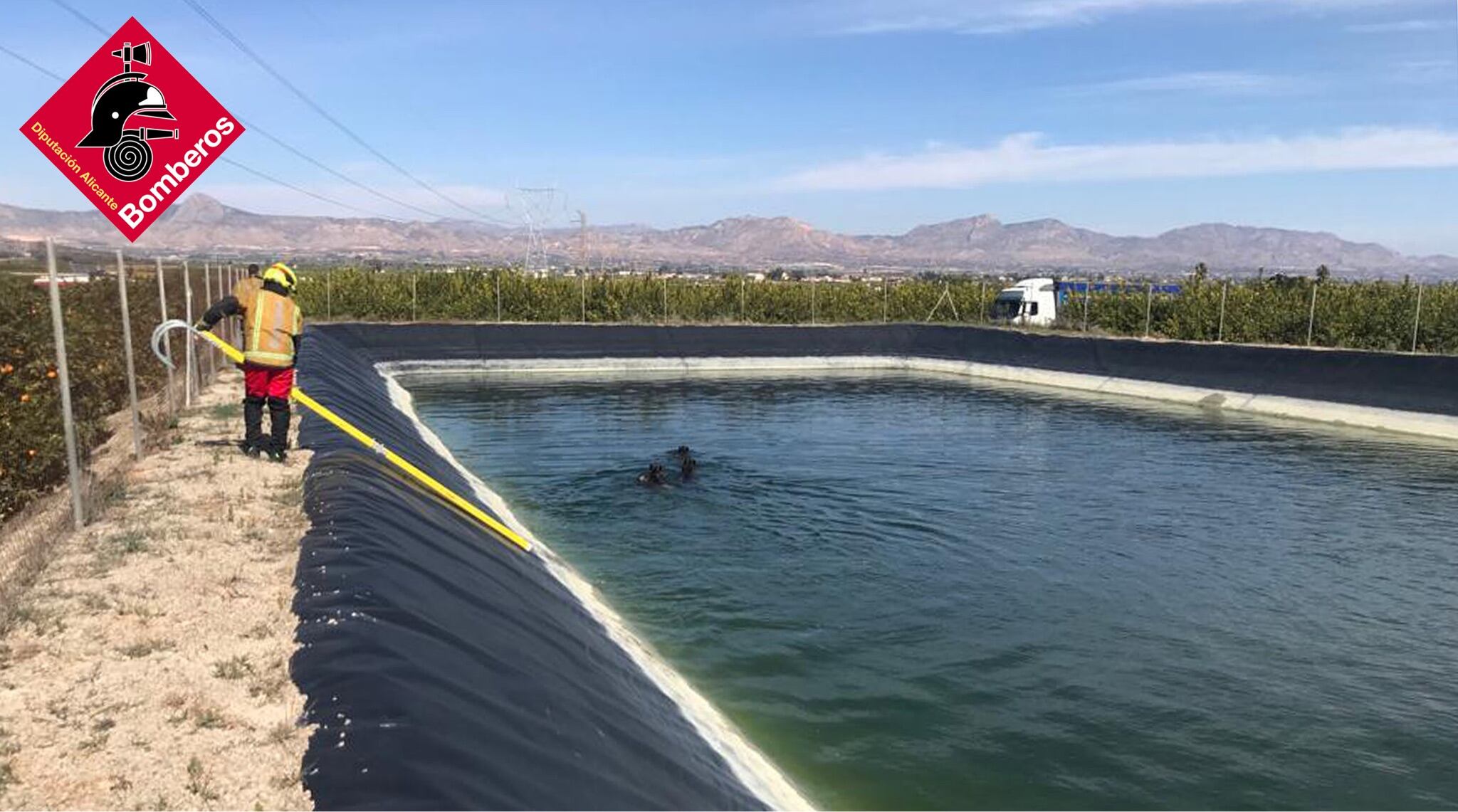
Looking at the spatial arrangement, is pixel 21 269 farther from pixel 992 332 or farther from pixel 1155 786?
pixel 992 332

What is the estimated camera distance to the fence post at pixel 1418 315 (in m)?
28.6

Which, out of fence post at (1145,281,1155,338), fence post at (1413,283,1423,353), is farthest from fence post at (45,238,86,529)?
fence post at (1145,281,1155,338)

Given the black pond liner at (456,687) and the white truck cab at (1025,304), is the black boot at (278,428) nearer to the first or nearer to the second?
the black pond liner at (456,687)

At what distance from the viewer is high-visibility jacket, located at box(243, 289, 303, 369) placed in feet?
31.5

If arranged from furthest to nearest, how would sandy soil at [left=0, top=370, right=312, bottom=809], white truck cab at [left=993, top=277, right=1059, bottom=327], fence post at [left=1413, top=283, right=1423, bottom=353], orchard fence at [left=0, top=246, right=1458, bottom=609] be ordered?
white truck cab at [left=993, top=277, right=1059, bottom=327], fence post at [left=1413, top=283, right=1423, bottom=353], orchard fence at [left=0, top=246, right=1458, bottom=609], sandy soil at [left=0, top=370, right=312, bottom=809]

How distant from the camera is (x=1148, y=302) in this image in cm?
3844

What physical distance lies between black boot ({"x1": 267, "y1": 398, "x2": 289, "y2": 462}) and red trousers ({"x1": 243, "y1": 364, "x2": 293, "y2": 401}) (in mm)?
74

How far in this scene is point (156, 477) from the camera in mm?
9711

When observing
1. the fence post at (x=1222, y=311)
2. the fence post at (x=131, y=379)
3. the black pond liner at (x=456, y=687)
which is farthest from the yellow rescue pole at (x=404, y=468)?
the fence post at (x=1222, y=311)

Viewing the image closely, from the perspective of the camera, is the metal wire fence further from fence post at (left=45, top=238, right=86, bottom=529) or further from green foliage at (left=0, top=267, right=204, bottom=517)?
fence post at (left=45, top=238, right=86, bottom=529)

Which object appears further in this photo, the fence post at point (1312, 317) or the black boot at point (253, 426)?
the fence post at point (1312, 317)

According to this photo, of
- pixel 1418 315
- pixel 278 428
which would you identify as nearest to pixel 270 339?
pixel 278 428

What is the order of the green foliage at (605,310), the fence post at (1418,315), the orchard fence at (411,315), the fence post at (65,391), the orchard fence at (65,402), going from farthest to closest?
the fence post at (1418,315) → the green foliage at (605,310) → the orchard fence at (411,315) → the orchard fence at (65,402) → the fence post at (65,391)

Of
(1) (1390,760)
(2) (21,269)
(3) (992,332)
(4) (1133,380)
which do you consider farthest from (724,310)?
(1) (1390,760)
